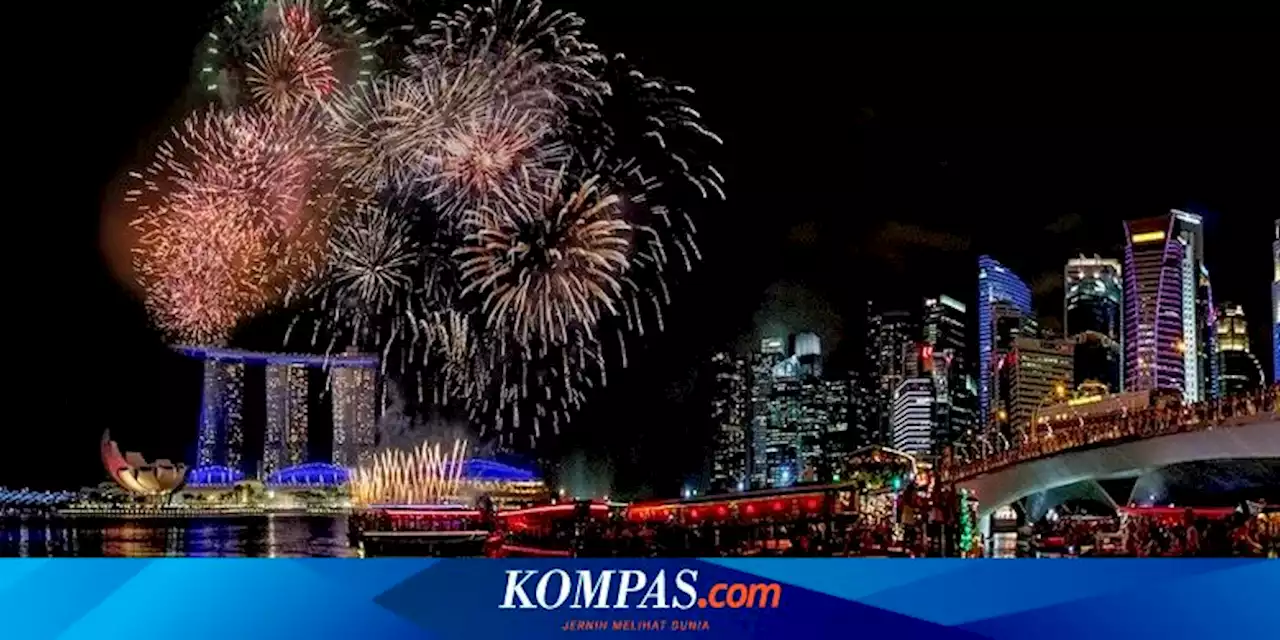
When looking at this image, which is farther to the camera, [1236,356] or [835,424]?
[835,424]

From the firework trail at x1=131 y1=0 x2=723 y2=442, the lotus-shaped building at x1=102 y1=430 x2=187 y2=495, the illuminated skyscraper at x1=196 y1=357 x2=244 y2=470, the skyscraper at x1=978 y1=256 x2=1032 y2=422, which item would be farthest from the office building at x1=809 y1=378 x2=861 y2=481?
the lotus-shaped building at x1=102 y1=430 x2=187 y2=495

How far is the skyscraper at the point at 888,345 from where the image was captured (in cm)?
667

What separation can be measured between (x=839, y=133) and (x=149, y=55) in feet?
10.9

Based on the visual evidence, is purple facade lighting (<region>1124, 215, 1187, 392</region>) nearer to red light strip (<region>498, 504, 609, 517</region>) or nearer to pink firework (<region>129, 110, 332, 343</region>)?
red light strip (<region>498, 504, 609, 517</region>)

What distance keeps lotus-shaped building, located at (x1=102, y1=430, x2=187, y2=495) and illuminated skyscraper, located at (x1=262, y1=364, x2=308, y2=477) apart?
0.68 m

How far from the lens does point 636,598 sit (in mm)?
5328

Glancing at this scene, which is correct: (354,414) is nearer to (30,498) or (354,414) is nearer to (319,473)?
(319,473)

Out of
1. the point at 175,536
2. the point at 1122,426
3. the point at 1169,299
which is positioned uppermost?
the point at 1169,299

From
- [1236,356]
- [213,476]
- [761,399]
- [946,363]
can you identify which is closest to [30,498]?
[213,476]

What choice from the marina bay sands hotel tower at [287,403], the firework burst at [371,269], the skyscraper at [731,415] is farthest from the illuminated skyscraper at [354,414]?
the skyscraper at [731,415]

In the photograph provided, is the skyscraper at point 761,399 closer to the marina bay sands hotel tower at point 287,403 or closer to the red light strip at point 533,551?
the red light strip at point 533,551

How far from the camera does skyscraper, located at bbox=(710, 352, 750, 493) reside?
22.4 ft

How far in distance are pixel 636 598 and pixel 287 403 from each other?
9.54 ft

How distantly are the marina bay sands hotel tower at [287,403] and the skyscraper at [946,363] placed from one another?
269cm
